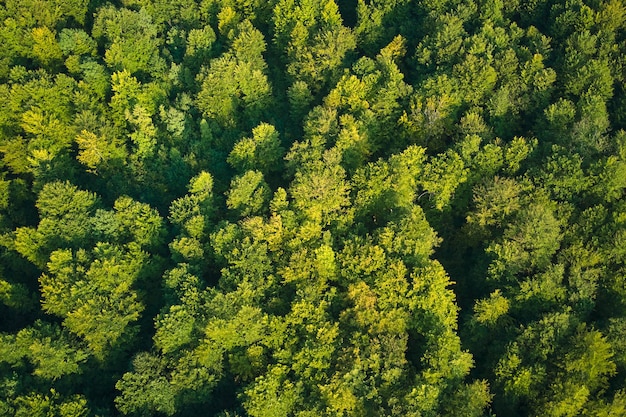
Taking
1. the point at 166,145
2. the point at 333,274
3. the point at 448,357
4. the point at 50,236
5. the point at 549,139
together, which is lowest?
the point at 448,357

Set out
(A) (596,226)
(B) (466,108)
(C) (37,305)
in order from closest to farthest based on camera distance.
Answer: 1. (A) (596,226)
2. (C) (37,305)
3. (B) (466,108)

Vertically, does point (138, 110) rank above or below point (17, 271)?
above

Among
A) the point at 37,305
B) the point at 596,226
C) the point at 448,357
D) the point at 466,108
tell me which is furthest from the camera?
the point at 466,108

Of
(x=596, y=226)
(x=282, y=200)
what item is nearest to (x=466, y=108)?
(x=596, y=226)

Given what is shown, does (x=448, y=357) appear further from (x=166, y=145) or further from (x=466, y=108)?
(x=166, y=145)

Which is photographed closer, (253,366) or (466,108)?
(253,366)

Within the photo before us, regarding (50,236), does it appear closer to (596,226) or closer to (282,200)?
(282,200)
